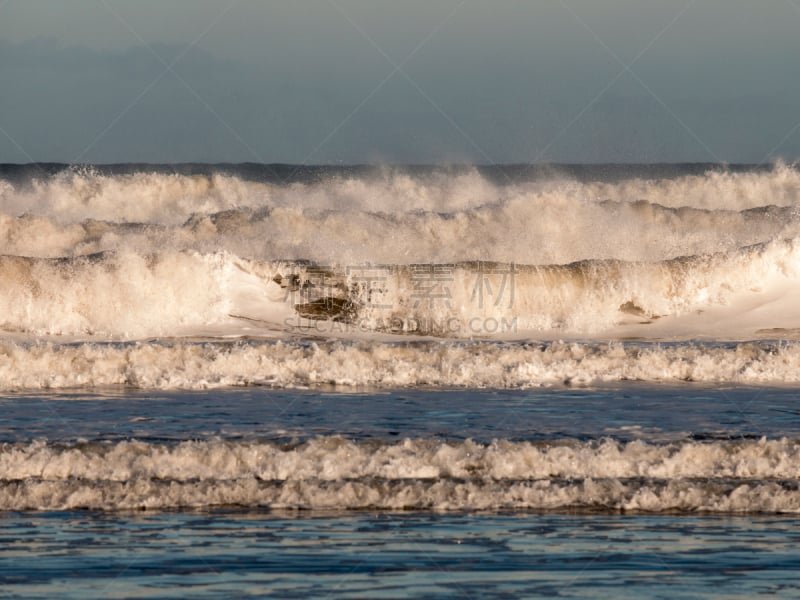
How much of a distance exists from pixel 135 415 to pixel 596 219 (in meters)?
15.5

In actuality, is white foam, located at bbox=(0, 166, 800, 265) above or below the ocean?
above

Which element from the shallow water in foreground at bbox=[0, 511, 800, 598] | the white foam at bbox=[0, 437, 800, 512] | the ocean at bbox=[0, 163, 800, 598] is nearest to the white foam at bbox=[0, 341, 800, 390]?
the ocean at bbox=[0, 163, 800, 598]

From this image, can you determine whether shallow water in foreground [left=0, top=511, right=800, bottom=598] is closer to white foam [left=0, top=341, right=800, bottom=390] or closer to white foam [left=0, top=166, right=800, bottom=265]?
white foam [left=0, top=341, right=800, bottom=390]

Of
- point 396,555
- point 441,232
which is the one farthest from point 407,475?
point 441,232

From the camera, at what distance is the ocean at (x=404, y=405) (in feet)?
20.9

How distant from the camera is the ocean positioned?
20.9 feet

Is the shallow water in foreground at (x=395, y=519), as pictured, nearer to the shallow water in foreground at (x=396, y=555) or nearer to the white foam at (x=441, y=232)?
the shallow water in foreground at (x=396, y=555)

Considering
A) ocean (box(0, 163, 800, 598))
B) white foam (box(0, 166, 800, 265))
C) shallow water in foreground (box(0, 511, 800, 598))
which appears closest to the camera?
shallow water in foreground (box(0, 511, 800, 598))

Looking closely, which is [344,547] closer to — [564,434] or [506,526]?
[506,526]

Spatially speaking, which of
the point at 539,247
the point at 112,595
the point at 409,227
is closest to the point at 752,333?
the point at 539,247

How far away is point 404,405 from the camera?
36.1ft

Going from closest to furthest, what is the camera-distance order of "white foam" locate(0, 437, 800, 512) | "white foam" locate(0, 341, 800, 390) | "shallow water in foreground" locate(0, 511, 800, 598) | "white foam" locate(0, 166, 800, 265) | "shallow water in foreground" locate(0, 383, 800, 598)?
1. "shallow water in foreground" locate(0, 511, 800, 598)
2. "shallow water in foreground" locate(0, 383, 800, 598)
3. "white foam" locate(0, 437, 800, 512)
4. "white foam" locate(0, 341, 800, 390)
5. "white foam" locate(0, 166, 800, 265)

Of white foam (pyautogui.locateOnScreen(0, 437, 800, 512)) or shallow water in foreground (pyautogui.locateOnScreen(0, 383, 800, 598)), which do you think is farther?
white foam (pyautogui.locateOnScreen(0, 437, 800, 512))

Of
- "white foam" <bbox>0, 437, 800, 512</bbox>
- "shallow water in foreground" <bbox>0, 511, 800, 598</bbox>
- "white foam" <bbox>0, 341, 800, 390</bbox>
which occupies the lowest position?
"shallow water in foreground" <bbox>0, 511, 800, 598</bbox>
